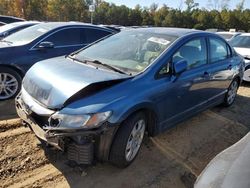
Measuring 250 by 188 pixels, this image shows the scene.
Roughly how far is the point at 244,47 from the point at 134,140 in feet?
24.7

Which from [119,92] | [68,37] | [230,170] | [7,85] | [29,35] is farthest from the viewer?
[68,37]

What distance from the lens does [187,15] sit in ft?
172

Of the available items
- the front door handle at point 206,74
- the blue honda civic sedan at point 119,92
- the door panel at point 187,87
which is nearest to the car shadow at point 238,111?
the blue honda civic sedan at point 119,92

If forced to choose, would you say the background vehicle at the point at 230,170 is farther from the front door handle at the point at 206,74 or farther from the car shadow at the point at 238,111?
the car shadow at the point at 238,111

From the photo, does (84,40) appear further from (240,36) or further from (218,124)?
(240,36)

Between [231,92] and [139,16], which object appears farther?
[139,16]

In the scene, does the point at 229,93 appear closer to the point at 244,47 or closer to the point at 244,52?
the point at 244,52

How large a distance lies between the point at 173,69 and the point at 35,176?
2.18 metres

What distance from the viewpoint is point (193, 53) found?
4613 millimetres

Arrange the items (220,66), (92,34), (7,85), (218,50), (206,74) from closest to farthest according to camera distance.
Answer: (206,74)
(220,66)
(218,50)
(7,85)
(92,34)

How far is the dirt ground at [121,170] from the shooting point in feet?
11.2

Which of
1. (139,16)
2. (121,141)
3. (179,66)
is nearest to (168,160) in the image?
(121,141)

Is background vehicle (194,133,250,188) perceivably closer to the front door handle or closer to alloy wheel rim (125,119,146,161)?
alloy wheel rim (125,119,146,161)

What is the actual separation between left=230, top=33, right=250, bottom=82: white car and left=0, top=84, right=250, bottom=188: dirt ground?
4.15 metres
